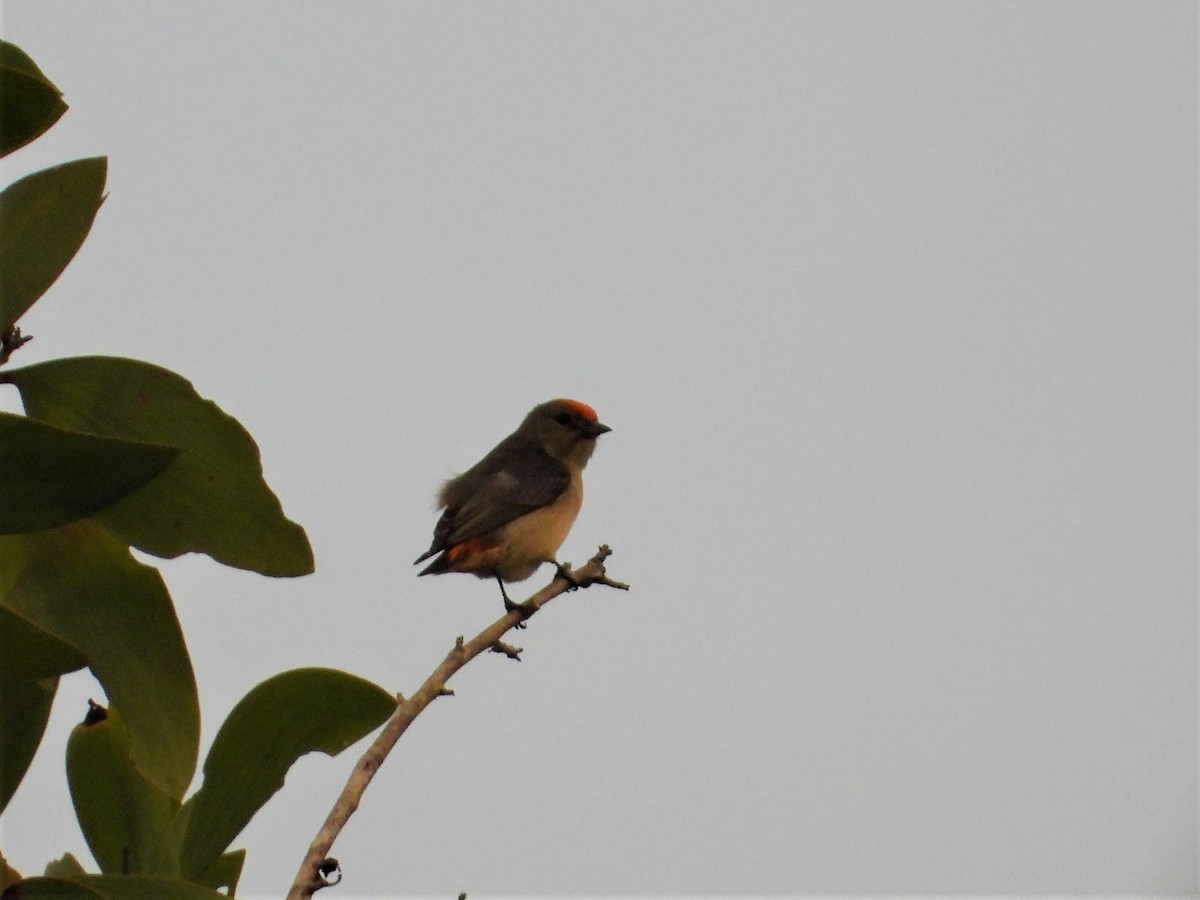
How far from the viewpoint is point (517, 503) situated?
6.88 metres

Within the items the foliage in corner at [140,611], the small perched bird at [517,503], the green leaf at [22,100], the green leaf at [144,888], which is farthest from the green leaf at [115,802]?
the small perched bird at [517,503]

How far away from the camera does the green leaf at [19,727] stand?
Result: 1654 millimetres

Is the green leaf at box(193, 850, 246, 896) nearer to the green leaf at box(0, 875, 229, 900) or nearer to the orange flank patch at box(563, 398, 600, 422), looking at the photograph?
the green leaf at box(0, 875, 229, 900)

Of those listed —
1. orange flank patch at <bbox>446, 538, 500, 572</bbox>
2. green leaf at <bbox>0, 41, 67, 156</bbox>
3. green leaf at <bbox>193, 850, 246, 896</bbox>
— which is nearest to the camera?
green leaf at <bbox>0, 41, 67, 156</bbox>

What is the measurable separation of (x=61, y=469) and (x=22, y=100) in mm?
415

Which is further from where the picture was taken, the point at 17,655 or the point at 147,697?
the point at 147,697

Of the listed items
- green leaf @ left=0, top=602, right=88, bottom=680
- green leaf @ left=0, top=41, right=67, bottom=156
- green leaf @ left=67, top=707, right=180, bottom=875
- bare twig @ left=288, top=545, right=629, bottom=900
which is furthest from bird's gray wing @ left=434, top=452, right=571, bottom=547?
green leaf @ left=0, top=602, right=88, bottom=680

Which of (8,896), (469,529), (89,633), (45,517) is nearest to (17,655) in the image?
(45,517)

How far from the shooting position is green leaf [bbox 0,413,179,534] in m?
1.36

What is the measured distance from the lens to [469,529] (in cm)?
664

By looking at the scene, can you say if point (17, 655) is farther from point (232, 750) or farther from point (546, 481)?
point (546, 481)

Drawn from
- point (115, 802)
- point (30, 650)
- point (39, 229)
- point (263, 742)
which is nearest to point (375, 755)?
point (263, 742)

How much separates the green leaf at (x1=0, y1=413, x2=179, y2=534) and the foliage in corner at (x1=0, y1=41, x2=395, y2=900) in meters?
0.24

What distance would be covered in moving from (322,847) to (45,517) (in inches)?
20.2
